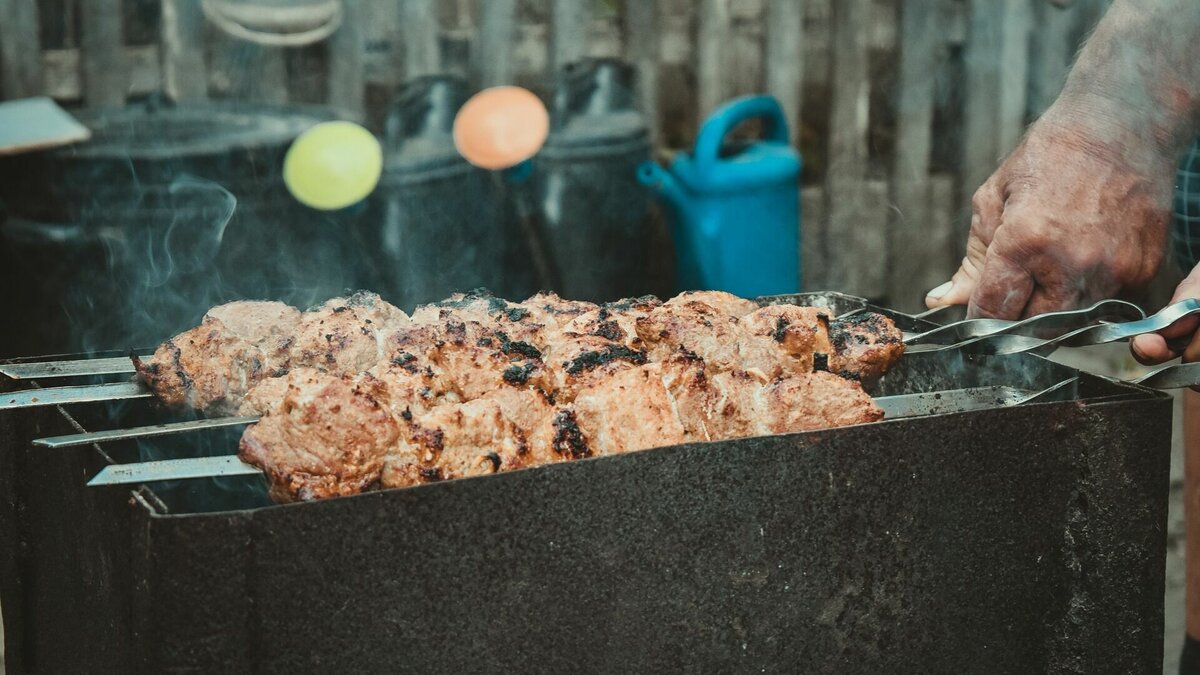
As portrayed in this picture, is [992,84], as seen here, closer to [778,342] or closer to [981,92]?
[981,92]

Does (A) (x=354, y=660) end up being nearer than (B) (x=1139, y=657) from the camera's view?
Yes

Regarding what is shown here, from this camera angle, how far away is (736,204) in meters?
5.98

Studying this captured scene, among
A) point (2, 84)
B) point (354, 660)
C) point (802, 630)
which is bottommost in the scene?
point (802, 630)

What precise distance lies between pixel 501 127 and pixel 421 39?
712 millimetres

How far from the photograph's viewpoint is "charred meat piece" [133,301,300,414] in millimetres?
2332

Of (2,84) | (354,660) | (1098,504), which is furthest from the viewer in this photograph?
(2,84)

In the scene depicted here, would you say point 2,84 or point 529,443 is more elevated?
point 2,84

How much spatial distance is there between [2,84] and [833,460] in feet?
17.5

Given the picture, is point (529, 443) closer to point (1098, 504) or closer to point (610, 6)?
point (1098, 504)

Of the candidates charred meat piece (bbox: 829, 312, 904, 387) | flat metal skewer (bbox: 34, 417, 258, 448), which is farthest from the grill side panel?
charred meat piece (bbox: 829, 312, 904, 387)

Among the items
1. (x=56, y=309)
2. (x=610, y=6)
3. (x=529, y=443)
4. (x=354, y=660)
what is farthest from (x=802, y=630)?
(x=610, y=6)

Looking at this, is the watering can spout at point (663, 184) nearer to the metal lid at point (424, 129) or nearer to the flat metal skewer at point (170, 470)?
the metal lid at point (424, 129)

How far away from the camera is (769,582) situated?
6.60ft

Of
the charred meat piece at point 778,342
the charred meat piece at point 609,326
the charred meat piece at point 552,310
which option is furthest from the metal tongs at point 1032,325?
the charred meat piece at point 552,310
